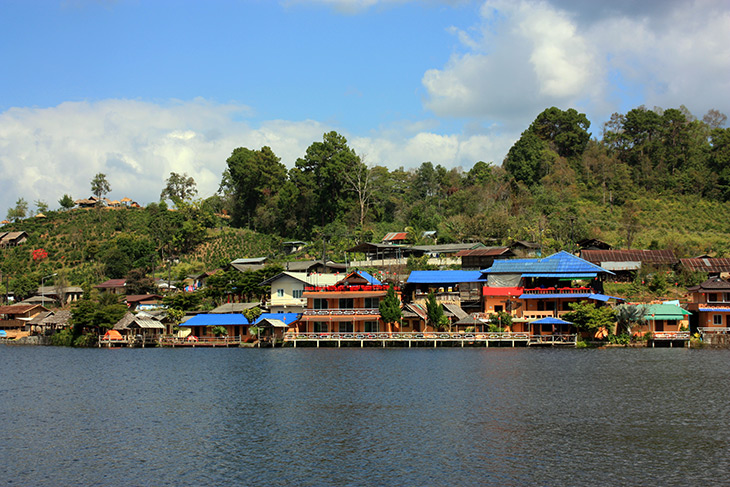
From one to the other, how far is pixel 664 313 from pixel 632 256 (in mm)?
21058

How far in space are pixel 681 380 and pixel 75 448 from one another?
3652cm

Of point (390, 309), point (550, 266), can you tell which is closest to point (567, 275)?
point (550, 266)

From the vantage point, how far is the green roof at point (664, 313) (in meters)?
64.6

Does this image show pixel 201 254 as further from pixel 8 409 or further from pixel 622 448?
pixel 622 448

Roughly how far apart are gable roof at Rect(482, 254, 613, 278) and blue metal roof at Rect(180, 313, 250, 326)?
26.6 meters

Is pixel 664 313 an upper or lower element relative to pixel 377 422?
upper

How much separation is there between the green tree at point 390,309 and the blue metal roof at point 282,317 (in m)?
9.76

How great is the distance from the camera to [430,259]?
91500 millimetres

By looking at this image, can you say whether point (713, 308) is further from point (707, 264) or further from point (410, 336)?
point (410, 336)

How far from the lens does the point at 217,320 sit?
74375 mm

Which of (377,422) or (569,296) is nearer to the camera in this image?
(377,422)

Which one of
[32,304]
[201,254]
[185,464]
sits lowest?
[185,464]

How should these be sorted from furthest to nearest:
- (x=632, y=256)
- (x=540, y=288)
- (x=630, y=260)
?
1. (x=632, y=256)
2. (x=630, y=260)
3. (x=540, y=288)

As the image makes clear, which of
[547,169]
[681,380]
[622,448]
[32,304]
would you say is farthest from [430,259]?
[622,448]
